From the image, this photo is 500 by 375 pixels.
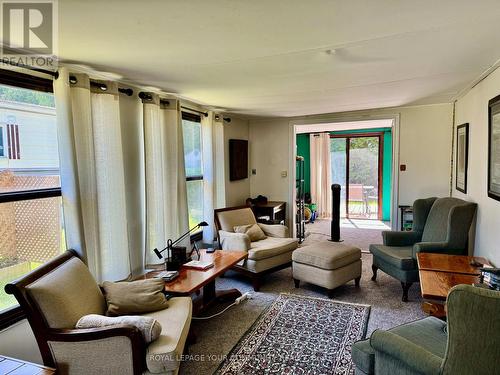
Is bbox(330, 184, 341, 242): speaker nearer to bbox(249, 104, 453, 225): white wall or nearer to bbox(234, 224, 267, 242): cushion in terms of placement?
bbox(249, 104, 453, 225): white wall

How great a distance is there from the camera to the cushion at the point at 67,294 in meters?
1.74

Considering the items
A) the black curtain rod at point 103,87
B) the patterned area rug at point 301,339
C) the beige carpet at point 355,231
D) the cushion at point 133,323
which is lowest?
the patterned area rug at point 301,339

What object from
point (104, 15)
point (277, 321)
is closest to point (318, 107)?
point (277, 321)

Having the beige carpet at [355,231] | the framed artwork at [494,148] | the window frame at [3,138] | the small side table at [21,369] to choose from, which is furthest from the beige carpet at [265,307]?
the window frame at [3,138]

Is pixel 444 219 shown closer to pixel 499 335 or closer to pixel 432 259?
pixel 432 259

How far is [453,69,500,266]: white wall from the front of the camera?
2.70 m

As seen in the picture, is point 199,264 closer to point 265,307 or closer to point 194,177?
point 265,307

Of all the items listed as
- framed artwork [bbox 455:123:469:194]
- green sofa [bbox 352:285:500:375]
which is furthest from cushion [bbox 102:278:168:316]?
framed artwork [bbox 455:123:469:194]

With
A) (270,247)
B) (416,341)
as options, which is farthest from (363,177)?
(416,341)

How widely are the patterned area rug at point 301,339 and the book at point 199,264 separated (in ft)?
2.26

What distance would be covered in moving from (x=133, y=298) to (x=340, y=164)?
22.6 feet

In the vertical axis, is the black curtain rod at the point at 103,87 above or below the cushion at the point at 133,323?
above

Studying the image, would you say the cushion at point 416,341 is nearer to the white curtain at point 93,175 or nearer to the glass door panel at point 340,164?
the white curtain at point 93,175

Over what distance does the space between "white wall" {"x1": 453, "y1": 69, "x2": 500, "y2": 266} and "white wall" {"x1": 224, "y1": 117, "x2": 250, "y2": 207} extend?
3.24 meters
